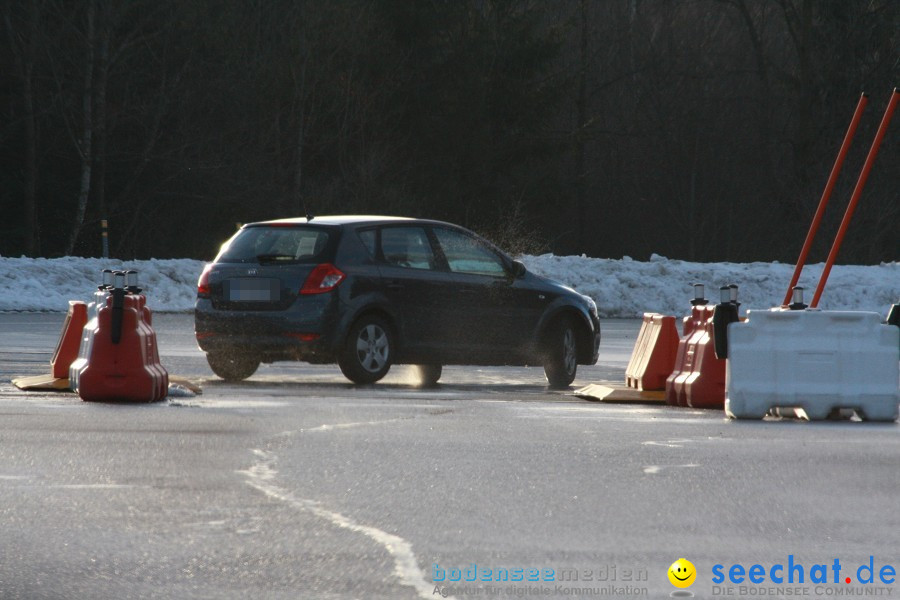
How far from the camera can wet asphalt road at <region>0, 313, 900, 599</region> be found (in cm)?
648

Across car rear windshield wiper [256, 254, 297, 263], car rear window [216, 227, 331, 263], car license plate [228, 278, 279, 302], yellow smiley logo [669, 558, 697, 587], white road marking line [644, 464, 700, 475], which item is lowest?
yellow smiley logo [669, 558, 697, 587]

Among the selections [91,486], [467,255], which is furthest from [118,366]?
[91,486]

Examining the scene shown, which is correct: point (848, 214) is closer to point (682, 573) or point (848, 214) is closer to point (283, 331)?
point (283, 331)

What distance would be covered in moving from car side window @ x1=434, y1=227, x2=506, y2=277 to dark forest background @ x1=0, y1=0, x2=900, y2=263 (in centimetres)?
3139

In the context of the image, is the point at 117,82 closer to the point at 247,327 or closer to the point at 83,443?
the point at 247,327

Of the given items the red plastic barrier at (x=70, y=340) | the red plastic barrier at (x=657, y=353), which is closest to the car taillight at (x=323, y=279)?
the red plastic barrier at (x=70, y=340)

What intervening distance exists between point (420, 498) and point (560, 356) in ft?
27.5

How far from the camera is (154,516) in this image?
780cm

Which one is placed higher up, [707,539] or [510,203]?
[510,203]

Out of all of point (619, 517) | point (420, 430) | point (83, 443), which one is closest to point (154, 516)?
point (619, 517)

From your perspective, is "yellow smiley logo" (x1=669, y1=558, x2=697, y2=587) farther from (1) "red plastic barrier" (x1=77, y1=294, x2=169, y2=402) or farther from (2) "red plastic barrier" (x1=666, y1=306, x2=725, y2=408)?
(1) "red plastic barrier" (x1=77, y1=294, x2=169, y2=402)

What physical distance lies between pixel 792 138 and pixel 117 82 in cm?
2313

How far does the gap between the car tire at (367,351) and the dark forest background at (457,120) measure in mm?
32346

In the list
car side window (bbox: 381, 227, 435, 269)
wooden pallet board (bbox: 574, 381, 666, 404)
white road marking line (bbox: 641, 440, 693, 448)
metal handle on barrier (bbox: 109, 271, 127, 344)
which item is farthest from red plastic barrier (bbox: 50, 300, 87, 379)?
white road marking line (bbox: 641, 440, 693, 448)
